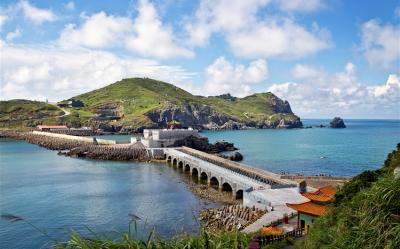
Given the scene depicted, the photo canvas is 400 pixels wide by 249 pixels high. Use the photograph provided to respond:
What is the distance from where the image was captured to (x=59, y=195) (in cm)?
5162

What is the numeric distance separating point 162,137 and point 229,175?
166 feet

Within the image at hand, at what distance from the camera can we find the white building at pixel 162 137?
98438 mm

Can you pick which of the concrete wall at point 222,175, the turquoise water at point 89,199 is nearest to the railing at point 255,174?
the concrete wall at point 222,175

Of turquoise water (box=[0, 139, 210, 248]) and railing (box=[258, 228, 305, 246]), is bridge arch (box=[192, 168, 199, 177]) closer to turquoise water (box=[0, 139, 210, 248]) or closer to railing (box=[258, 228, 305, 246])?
→ turquoise water (box=[0, 139, 210, 248])

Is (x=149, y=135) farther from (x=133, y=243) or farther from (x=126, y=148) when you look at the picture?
(x=133, y=243)

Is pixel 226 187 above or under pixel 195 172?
under

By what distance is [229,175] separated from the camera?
178ft

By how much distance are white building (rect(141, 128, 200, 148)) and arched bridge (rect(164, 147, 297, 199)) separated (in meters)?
14.4

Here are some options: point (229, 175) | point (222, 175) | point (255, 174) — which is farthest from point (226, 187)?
point (255, 174)

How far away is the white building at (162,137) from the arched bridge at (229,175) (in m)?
14.4

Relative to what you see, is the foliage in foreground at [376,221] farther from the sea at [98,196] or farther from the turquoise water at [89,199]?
the turquoise water at [89,199]

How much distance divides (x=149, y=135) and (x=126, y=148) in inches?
467

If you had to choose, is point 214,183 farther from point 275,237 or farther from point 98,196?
point 275,237

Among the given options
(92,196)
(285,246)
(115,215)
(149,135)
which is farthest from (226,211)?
(149,135)
